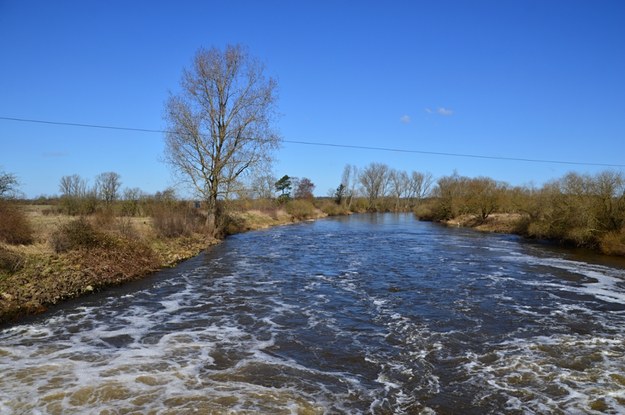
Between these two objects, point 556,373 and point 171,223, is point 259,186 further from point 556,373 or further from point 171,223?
point 556,373

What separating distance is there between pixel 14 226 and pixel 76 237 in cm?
203

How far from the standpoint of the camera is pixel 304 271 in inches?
747

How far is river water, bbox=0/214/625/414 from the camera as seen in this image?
23.0 feet

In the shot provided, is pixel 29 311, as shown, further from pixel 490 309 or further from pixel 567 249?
pixel 567 249

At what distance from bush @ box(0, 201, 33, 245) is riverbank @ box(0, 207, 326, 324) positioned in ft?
1.29

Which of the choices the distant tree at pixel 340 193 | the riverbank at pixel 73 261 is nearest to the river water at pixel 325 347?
the riverbank at pixel 73 261

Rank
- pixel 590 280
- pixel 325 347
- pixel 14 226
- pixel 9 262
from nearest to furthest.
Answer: pixel 325 347, pixel 9 262, pixel 14 226, pixel 590 280

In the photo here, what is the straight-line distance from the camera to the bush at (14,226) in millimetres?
15092

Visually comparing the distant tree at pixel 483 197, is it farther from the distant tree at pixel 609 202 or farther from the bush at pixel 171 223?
the bush at pixel 171 223

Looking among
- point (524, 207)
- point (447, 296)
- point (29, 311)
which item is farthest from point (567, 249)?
point (29, 311)

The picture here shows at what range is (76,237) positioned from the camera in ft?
53.1

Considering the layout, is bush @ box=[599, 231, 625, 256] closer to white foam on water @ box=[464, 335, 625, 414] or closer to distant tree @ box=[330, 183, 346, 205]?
white foam on water @ box=[464, 335, 625, 414]

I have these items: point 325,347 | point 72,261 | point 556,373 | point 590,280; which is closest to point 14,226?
point 72,261

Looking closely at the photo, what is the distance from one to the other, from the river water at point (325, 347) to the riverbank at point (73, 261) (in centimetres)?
65
